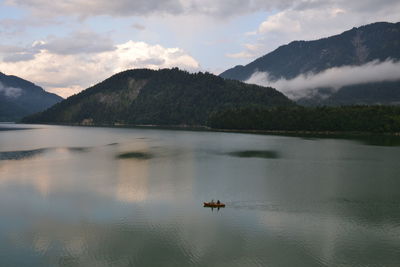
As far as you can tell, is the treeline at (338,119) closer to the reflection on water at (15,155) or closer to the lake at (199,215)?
the lake at (199,215)

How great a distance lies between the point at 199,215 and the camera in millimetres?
40438

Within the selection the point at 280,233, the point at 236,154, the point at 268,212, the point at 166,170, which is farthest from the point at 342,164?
the point at 280,233

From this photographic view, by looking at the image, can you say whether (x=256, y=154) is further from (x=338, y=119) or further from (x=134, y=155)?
(x=338, y=119)

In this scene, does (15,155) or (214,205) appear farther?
(15,155)

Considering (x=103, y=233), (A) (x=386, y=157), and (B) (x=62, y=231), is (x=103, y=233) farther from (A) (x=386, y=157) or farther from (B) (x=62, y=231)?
(A) (x=386, y=157)

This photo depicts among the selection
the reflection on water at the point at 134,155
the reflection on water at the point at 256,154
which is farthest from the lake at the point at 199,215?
the reflection on water at the point at 256,154

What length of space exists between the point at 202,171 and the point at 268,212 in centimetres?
2968

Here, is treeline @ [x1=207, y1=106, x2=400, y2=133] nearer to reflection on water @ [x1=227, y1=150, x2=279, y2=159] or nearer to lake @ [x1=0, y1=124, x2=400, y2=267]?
reflection on water @ [x1=227, y1=150, x2=279, y2=159]

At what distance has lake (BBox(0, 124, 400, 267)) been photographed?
29516 millimetres

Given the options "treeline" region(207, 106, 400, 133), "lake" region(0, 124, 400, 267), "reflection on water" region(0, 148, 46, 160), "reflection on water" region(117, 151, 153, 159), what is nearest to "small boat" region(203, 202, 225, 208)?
"lake" region(0, 124, 400, 267)

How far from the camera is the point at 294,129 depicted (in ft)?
614

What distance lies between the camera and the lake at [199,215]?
1162 inches

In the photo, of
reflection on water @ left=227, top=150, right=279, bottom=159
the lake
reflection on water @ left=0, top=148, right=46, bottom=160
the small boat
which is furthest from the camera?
reflection on water @ left=227, top=150, right=279, bottom=159

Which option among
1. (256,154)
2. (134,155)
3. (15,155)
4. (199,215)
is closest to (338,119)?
(256,154)
